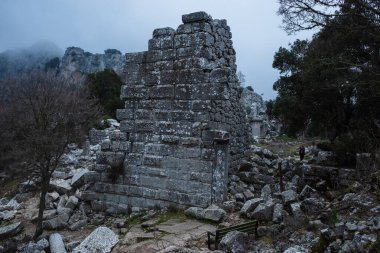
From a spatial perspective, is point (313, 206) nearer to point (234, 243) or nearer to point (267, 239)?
point (267, 239)

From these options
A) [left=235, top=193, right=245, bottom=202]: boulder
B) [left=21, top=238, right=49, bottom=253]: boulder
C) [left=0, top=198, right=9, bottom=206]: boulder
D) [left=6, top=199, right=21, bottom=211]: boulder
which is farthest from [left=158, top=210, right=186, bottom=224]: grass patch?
[left=0, top=198, right=9, bottom=206]: boulder

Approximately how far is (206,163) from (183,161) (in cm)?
57

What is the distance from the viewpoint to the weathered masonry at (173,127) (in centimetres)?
751

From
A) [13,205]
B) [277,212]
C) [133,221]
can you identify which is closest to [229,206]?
[277,212]

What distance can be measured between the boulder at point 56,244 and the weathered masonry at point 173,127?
2.01m

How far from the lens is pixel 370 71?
29.5 feet

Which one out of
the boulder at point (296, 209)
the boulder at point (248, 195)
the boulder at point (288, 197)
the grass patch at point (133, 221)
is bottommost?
the grass patch at point (133, 221)

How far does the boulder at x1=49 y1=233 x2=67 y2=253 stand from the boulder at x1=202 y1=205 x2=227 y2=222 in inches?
106

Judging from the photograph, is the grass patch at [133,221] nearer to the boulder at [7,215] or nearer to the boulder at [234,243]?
the boulder at [234,243]

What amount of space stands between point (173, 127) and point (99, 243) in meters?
3.06

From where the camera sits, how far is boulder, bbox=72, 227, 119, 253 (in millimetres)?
5812

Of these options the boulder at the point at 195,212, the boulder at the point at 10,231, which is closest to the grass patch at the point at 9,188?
the boulder at the point at 10,231

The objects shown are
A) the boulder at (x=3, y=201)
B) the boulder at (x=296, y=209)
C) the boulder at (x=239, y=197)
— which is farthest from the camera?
the boulder at (x=3, y=201)

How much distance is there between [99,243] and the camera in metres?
5.93
